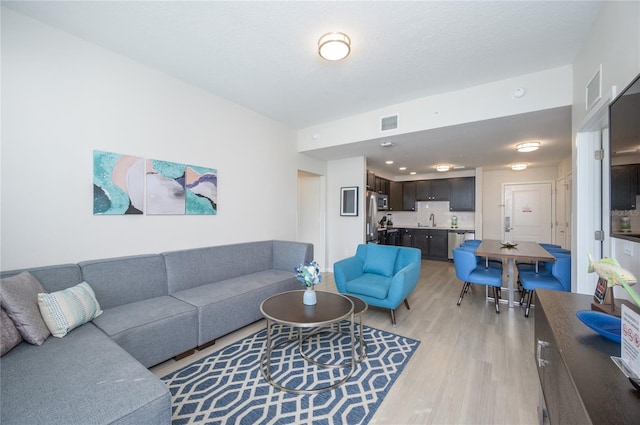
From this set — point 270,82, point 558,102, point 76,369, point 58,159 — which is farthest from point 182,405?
point 558,102

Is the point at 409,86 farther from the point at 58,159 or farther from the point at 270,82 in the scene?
the point at 58,159

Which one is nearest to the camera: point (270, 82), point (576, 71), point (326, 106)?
point (576, 71)

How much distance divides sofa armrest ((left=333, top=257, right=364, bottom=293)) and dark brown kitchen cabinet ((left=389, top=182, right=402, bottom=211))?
15.2 ft

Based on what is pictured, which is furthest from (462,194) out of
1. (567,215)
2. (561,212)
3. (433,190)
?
(567,215)

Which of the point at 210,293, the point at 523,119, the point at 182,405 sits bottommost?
the point at 182,405

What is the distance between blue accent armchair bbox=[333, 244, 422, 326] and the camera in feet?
9.27

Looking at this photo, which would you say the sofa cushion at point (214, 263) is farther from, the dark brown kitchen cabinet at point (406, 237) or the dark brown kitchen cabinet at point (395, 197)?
the dark brown kitchen cabinet at point (395, 197)

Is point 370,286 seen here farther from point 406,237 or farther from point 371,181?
point 406,237

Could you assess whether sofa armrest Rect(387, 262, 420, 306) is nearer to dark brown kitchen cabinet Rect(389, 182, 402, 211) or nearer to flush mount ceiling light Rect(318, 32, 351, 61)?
flush mount ceiling light Rect(318, 32, 351, 61)

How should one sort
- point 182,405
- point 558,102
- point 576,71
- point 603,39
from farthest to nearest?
point 558,102 → point 576,71 → point 603,39 → point 182,405

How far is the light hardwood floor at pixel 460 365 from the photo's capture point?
64.6 inches

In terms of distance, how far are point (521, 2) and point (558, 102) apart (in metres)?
1.39

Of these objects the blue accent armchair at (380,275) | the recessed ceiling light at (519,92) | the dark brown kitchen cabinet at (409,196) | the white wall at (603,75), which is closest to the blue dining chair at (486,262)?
the blue accent armchair at (380,275)

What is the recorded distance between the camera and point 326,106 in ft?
12.3
